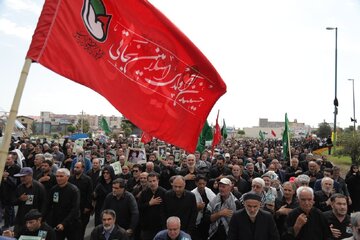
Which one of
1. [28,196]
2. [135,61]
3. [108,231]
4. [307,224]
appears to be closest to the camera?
[135,61]

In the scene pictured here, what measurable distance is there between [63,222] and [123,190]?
3.71 ft

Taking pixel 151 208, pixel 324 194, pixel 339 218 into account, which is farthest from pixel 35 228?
pixel 324 194

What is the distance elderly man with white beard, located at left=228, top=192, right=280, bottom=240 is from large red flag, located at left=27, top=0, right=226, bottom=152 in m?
1.16

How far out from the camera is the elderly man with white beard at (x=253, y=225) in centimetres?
522

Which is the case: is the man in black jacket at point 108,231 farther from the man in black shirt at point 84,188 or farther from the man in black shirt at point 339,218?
the man in black shirt at point 339,218

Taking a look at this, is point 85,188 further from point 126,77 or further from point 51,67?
point 51,67

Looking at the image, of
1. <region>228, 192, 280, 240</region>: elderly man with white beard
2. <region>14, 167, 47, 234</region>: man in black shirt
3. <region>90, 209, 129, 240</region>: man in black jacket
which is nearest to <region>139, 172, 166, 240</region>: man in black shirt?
<region>90, 209, 129, 240</region>: man in black jacket

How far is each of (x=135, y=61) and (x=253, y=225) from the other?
2574mm

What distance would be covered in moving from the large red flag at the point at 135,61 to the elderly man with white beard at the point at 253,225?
1160 mm

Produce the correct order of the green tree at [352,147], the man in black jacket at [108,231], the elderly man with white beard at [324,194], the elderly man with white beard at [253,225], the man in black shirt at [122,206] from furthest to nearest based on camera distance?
the green tree at [352,147] < the elderly man with white beard at [324,194] < the man in black shirt at [122,206] < the man in black jacket at [108,231] < the elderly man with white beard at [253,225]

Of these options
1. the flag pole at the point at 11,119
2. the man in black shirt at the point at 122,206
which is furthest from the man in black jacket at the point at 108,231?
the flag pole at the point at 11,119

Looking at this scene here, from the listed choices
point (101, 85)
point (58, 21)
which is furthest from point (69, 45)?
point (101, 85)

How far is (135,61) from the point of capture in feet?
15.2

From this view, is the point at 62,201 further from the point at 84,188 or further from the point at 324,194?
the point at 324,194
